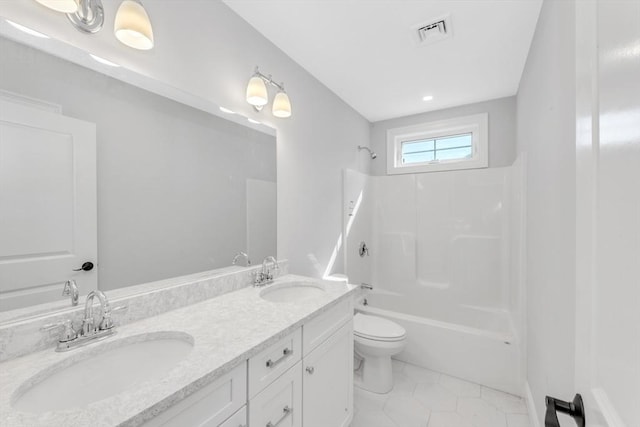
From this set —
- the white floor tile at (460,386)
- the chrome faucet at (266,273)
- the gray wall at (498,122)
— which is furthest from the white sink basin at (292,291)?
the gray wall at (498,122)

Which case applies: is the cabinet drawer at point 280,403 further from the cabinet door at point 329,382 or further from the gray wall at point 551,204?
the gray wall at point 551,204

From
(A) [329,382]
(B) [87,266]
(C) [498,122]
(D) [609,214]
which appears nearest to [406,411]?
(A) [329,382]

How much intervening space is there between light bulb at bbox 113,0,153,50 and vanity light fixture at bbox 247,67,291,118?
1.88 ft

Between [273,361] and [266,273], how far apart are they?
0.72m

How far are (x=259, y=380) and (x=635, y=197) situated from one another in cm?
104

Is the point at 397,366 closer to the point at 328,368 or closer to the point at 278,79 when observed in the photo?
the point at 328,368

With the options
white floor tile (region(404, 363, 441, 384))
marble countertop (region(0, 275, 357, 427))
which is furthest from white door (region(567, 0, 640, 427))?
white floor tile (region(404, 363, 441, 384))

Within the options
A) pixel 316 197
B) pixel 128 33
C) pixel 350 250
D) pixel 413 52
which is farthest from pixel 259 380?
pixel 413 52

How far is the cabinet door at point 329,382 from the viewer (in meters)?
1.21

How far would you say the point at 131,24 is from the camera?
0.99 m

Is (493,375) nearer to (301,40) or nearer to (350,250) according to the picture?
(350,250)

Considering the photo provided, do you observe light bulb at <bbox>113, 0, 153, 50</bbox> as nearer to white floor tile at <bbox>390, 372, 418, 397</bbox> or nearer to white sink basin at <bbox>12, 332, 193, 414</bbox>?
white sink basin at <bbox>12, 332, 193, 414</bbox>

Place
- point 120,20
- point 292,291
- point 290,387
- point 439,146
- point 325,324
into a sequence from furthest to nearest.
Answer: point 439,146, point 292,291, point 325,324, point 290,387, point 120,20

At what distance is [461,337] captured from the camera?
88.4 inches
